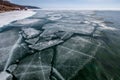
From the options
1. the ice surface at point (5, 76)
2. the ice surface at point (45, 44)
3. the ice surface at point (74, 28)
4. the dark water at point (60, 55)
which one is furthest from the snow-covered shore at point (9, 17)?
the ice surface at point (5, 76)

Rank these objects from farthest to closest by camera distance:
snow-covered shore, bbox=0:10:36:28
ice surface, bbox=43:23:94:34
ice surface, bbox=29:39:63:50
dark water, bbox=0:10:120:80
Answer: snow-covered shore, bbox=0:10:36:28 < ice surface, bbox=43:23:94:34 < ice surface, bbox=29:39:63:50 < dark water, bbox=0:10:120:80

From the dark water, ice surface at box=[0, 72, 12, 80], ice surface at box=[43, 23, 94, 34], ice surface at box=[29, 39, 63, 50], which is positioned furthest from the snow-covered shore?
ice surface at box=[0, 72, 12, 80]

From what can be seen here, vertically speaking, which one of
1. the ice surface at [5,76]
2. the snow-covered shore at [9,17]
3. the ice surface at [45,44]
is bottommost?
the ice surface at [5,76]

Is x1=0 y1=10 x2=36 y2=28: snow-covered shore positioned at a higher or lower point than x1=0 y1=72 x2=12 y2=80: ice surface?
higher

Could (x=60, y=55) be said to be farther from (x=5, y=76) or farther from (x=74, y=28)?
(x=74, y=28)

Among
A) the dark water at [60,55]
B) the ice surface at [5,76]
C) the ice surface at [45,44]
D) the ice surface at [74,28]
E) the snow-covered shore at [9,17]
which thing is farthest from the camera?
the snow-covered shore at [9,17]

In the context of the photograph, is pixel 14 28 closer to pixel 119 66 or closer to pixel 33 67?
pixel 33 67

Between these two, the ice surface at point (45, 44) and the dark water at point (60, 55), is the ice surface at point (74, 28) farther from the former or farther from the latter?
the ice surface at point (45, 44)

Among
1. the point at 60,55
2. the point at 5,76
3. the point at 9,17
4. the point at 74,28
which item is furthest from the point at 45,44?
the point at 9,17

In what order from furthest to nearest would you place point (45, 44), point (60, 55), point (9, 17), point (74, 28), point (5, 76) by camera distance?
1. point (9, 17)
2. point (74, 28)
3. point (45, 44)
4. point (60, 55)
5. point (5, 76)

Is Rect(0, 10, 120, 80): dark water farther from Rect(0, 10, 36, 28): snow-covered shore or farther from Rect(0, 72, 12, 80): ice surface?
Rect(0, 10, 36, 28): snow-covered shore

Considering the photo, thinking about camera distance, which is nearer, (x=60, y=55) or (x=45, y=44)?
(x=60, y=55)

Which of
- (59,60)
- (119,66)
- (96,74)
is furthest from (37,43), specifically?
(119,66)

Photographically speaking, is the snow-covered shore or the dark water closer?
the dark water
